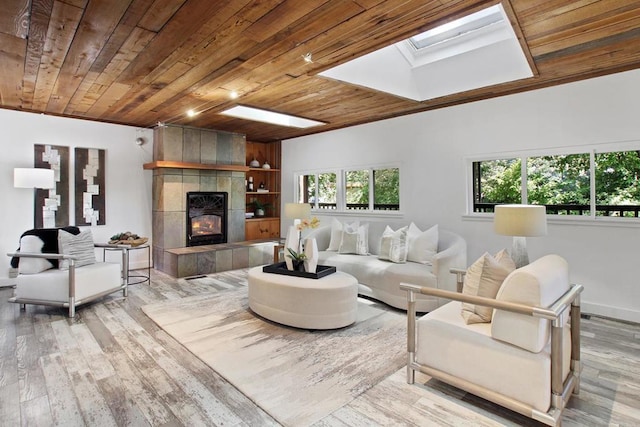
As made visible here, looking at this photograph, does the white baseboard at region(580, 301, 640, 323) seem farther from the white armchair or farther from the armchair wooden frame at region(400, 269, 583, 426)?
the white armchair

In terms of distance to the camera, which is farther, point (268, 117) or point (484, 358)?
point (268, 117)

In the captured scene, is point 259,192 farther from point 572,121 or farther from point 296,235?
point 572,121

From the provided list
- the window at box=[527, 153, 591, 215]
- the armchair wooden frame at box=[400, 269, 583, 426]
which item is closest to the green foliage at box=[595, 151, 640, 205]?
the window at box=[527, 153, 591, 215]

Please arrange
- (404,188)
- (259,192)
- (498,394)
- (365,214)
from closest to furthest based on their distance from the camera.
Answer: (498,394) → (404,188) → (365,214) → (259,192)

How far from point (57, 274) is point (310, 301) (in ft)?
9.37

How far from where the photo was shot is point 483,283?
7.45ft

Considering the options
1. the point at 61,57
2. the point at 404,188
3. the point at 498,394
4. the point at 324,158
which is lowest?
the point at 498,394

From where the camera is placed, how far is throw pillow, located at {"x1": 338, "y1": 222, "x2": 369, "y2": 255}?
16.9 ft

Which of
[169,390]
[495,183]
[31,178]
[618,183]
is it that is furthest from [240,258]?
[618,183]

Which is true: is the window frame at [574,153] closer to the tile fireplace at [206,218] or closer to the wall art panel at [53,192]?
the tile fireplace at [206,218]

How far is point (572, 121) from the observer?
3906mm

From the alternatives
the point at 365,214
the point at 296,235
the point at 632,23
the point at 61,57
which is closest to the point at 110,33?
the point at 61,57

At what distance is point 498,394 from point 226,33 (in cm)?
A: 309

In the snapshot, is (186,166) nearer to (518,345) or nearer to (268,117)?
(268,117)
